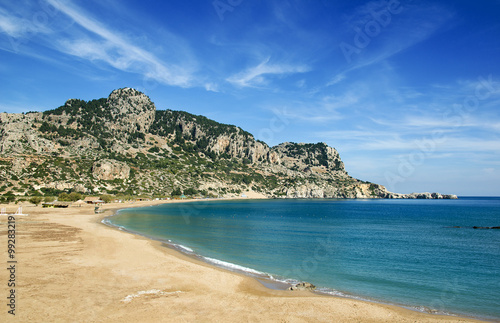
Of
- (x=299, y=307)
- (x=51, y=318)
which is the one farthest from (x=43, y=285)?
(x=299, y=307)

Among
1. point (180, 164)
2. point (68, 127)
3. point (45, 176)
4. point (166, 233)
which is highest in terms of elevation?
point (68, 127)

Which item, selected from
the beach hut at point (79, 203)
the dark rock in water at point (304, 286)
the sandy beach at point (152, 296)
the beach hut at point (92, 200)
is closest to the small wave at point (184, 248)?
the sandy beach at point (152, 296)

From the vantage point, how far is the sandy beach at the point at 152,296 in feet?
40.4

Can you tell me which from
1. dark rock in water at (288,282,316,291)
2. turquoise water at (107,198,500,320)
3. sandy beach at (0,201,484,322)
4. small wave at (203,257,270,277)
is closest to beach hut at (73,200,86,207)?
turquoise water at (107,198,500,320)

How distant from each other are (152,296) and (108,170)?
11062 cm

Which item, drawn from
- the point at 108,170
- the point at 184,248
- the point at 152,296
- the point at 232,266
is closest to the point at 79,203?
the point at 108,170

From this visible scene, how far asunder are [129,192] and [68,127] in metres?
56.3

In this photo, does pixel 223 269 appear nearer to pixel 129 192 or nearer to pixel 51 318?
pixel 51 318

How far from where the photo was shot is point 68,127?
140 m

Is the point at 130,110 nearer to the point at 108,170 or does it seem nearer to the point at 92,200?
the point at 108,170

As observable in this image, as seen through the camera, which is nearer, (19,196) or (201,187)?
(19,196)

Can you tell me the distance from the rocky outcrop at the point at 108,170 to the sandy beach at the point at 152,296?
97072 millimetres

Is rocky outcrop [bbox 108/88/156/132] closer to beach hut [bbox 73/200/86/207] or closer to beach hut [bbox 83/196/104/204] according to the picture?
beach hut [bbox 83/196/104/204]

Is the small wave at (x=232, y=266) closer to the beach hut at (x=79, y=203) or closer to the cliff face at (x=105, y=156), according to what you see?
the beach hut at (x=79, y=203)
